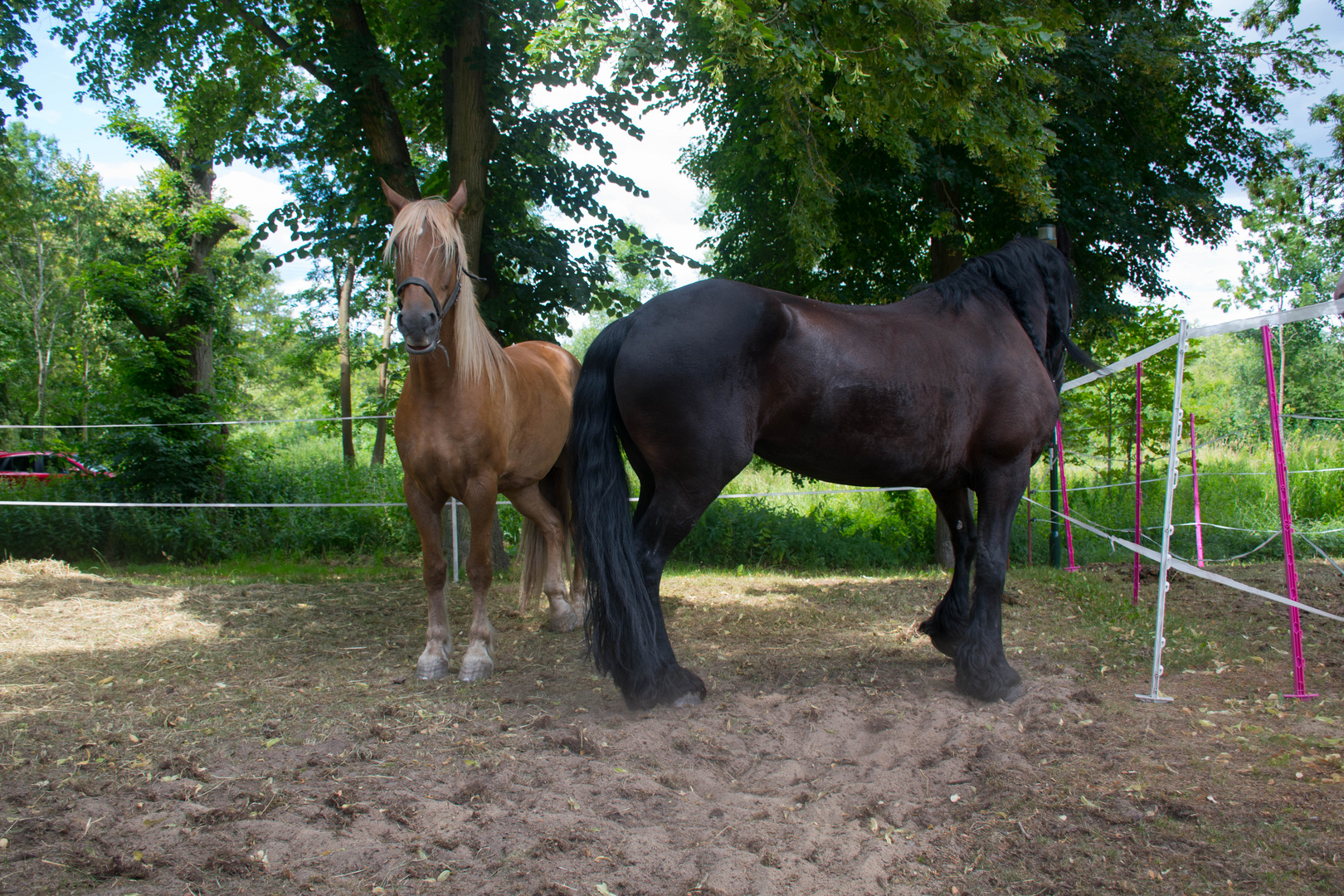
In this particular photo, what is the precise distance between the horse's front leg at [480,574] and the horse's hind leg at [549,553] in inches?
34.5

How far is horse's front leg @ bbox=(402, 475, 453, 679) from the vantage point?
3908 mm

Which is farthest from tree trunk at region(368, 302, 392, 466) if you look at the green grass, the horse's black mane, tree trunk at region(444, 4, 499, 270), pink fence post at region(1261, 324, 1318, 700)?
pink fence post at region(1261, 324, 1318, 700)

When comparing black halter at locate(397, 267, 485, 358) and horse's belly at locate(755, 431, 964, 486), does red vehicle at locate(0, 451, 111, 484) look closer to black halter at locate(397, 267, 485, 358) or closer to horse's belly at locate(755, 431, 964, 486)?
black halter at locate(397, 267, 485, 358)

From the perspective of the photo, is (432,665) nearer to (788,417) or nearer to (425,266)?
(425,266)

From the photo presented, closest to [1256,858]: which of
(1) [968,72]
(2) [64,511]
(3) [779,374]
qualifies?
(3) [779,374]

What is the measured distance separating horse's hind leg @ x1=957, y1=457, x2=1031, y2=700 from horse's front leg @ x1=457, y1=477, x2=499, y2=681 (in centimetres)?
234

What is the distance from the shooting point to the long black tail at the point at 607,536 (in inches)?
125

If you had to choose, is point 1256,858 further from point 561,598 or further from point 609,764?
point 561,598

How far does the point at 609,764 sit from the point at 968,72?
521 cm

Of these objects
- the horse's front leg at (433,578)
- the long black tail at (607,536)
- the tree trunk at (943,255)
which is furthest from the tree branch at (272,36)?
the tree trunk at (943,255)

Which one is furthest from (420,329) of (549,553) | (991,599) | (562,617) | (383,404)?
(383,404)

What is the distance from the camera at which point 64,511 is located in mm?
8031

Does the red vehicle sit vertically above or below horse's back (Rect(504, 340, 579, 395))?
below

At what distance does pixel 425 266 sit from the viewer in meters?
3.56
